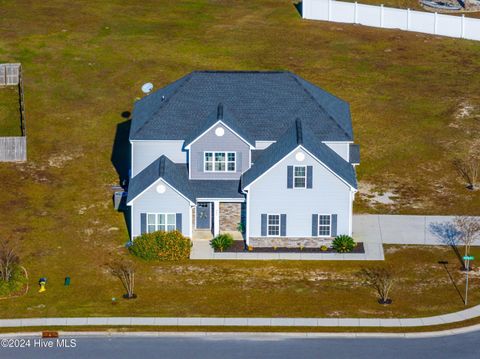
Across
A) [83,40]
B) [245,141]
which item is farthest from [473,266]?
[83,40]

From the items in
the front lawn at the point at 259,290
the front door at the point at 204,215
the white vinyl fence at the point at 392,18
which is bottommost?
the front lawn at the point at 259,290

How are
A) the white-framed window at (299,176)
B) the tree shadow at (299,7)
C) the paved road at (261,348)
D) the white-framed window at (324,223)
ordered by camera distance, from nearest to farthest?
the paved road at (261,348), the white-framed window at (299,176), the white-framed window at (324,223), the tree shadow at (299,7)

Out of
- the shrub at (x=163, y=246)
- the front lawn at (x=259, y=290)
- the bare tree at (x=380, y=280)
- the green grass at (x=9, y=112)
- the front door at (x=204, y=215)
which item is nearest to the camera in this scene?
the front lawn at (x=259, y=290)

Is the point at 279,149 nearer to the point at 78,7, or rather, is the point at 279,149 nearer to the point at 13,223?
the point at 13,223

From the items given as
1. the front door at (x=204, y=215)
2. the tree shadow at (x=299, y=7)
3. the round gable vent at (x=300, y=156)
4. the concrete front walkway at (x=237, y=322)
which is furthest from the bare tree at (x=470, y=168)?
the tree shadow at (x=299, y=7)

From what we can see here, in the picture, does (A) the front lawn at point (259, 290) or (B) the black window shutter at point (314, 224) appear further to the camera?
(B) the black window shutter at point (314, 224)

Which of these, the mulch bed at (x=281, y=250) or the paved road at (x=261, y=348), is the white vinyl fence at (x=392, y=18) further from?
the paved road at (x=261, y=348)

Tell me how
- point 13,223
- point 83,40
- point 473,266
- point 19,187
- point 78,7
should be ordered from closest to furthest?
point 473,266 < point 13,223 < point 19,187 < point 83,40 < point 78,7
